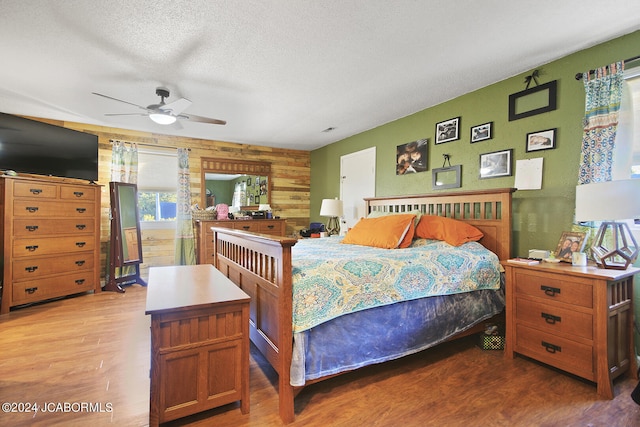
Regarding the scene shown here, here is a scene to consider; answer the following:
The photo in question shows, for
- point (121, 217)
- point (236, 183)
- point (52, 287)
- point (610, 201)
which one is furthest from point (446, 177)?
point (52, 287)

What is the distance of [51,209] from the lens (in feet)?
11.7

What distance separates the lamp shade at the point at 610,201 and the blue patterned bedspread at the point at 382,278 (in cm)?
75

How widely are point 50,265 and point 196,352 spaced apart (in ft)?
10.6

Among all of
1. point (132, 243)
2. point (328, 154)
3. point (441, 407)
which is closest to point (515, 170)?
point (441, 407)

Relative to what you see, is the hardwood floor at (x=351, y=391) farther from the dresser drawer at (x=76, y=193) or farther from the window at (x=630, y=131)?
the dresser drawer at (x=76, y=193)

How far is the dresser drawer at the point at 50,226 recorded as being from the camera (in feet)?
10.9

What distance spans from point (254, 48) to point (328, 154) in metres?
3.41

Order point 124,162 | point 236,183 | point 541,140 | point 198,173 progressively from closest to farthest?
point 541,140, point 124,162, point 198,173, point 236,183

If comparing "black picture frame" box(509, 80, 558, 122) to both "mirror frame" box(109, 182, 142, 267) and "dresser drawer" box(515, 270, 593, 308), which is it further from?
"mirror frame" box(109, 182, 142, 267)

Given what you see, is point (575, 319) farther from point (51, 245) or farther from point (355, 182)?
point (51, 245)

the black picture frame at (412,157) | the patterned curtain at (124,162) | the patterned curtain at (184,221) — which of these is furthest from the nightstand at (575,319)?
the patterned curtain at (124,162)

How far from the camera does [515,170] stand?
2832 millimetres

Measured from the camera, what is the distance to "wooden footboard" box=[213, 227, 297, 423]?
158cm

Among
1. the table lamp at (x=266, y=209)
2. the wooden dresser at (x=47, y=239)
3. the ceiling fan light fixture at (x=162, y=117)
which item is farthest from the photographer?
the table lamp at (x=266, y=209)
